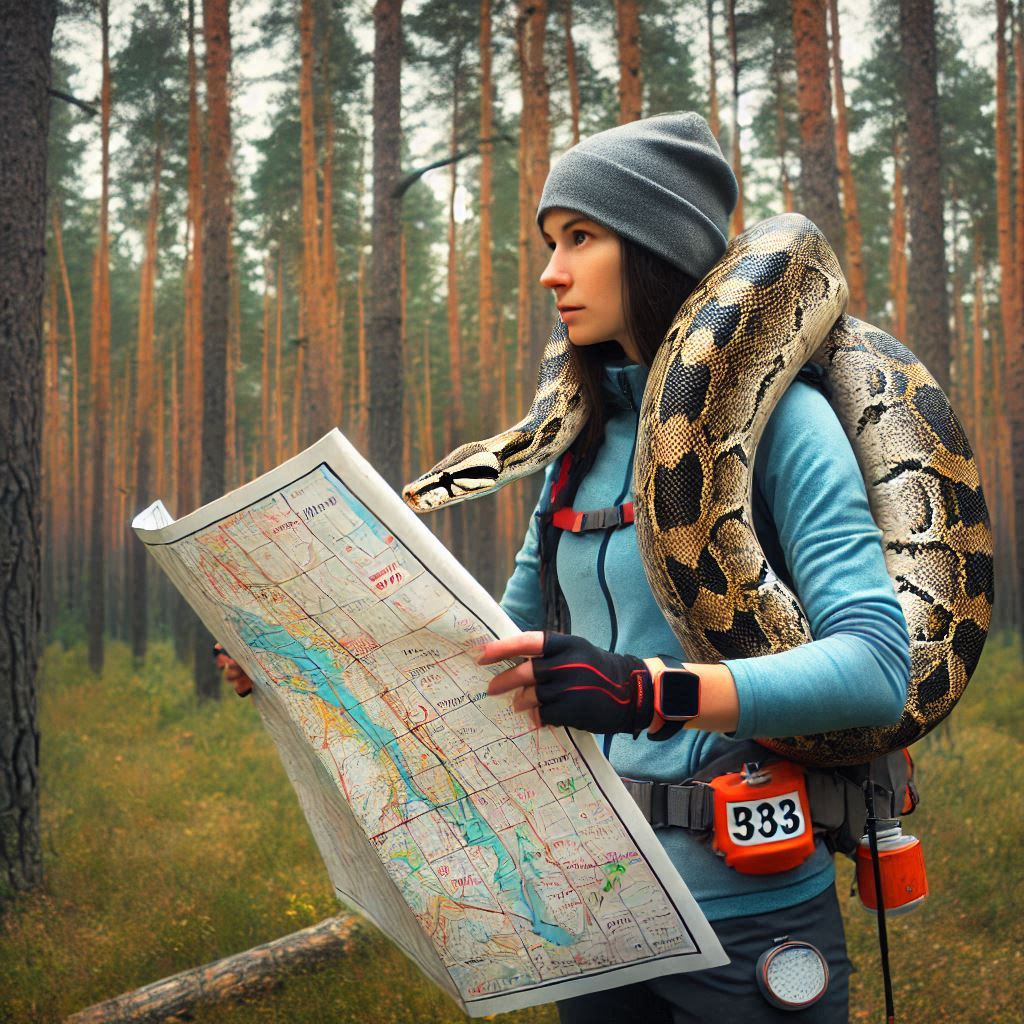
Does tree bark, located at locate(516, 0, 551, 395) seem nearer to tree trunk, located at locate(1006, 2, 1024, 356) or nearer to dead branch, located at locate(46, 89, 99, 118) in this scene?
dead branch, located at locate(46, 89, 99, 118)

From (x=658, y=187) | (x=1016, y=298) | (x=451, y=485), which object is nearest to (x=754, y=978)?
(x=451, y=485)

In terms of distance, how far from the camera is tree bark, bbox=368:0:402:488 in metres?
9.96

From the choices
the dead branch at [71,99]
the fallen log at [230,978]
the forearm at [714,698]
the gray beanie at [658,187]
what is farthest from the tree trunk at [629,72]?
the forearm at [714,698]

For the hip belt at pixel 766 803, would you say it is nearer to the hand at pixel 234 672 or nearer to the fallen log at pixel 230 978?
the hand at pixel 234 672

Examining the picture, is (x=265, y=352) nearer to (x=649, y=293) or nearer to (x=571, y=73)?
(x=571, y=73)

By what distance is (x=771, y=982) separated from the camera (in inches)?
61.4

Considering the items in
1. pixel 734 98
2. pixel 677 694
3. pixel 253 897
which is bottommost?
pixel 253 897

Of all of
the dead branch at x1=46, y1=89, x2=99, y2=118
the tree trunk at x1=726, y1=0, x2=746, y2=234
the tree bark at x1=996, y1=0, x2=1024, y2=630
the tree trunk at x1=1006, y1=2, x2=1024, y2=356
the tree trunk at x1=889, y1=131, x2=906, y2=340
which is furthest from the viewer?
the tree trunk at x1=889, y1=131, x2=906, y2=340

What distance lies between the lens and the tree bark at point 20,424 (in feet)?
15.8

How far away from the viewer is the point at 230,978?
168 inches

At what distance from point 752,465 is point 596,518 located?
315mm

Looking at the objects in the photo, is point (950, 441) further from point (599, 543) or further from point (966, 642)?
point (599, 543)

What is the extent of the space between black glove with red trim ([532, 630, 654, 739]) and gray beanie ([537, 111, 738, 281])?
2.82ft

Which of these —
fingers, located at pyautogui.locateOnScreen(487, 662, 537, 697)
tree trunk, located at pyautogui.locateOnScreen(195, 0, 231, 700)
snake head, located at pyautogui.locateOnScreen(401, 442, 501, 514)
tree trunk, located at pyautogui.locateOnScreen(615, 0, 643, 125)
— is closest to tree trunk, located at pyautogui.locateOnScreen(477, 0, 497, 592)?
tree trunk, located at pyautogui.locateOnScreen(195, 0, 231, 700)
